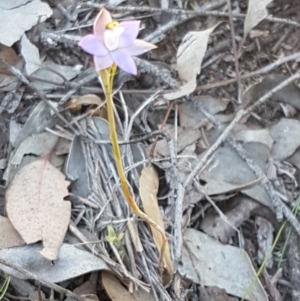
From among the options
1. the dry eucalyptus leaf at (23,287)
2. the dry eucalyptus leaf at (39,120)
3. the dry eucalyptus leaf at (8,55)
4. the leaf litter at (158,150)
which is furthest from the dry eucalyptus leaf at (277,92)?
the dry eucalyptus leaf at (23,287)

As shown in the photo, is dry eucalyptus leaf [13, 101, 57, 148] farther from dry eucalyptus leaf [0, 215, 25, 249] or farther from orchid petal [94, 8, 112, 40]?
orchid petal [94, 8, 112, 40]

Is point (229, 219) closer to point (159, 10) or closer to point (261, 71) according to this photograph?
point (261, 71)

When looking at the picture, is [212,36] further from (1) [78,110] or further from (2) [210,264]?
(2) [210,264]

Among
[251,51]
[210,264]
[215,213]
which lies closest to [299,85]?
[251,51]

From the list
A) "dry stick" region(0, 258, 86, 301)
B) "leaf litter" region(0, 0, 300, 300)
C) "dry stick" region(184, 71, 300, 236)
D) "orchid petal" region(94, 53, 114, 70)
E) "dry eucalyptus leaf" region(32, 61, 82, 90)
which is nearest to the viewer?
"orchid petal" region(94, 53, 114, 70)

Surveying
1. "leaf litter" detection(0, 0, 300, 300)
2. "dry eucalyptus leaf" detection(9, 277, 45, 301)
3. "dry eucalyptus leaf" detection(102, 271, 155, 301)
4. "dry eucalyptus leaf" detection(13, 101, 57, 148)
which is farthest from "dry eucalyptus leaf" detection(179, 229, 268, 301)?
"dry eucalyptus leaf" detection(13, 101, 57, 148)

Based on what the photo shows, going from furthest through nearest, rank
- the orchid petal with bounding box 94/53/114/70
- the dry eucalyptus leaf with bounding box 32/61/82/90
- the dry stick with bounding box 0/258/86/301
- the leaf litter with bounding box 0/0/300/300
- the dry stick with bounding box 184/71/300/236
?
the dry eucalyptus leaf with bounding box 32/61/82/90, the dry stick with bounding box 184/71/300/236, the leaf litter with bounding box 0/0/300/300, the dry stick with bounding box 0/258/86/301, the orchid petal with bounding box 94/53/114/70

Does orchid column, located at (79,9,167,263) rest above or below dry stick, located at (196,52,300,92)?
above
